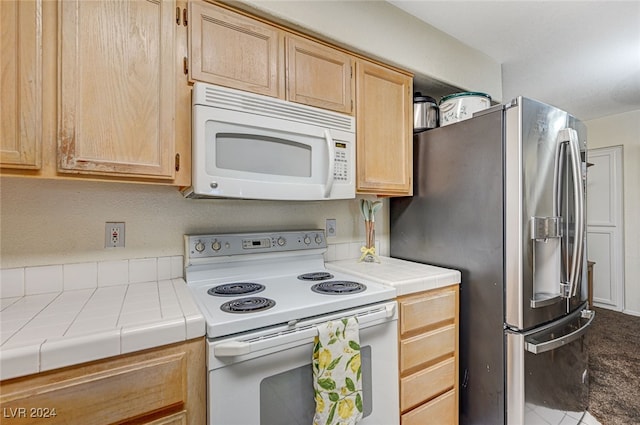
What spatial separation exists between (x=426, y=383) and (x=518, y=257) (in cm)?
74

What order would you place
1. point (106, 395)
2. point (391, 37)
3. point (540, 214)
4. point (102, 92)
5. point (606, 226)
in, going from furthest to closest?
1. point (606, 226)
2. point (391, 37)
3. point (540, 214)
4. point (102, 92)
5. point (106, 395)

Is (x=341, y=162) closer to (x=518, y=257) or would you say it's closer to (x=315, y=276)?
(x=315, y=276)

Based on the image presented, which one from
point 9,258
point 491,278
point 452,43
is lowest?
point 491,278

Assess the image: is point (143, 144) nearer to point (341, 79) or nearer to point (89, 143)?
point (89, 143)

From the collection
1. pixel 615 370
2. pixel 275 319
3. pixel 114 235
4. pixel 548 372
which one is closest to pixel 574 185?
pixel 548 372

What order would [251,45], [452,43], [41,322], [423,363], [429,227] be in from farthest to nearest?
[452,43] < [429,227] < [423,363] < [251,45] < [41,322]

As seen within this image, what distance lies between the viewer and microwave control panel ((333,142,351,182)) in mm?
1496

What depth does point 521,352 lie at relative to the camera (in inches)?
53.1

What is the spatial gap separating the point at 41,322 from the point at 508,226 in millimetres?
1799

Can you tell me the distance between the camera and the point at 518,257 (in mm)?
1352

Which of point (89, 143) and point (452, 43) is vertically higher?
point (452, 43)

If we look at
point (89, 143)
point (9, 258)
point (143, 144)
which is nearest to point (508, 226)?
point (143, 144)

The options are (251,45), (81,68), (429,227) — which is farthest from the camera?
(429,227)

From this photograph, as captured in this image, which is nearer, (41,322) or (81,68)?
(41,322)
